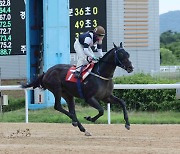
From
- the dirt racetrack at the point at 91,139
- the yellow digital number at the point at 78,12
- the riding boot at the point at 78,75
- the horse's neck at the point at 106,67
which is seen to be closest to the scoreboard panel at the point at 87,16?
the yellow digital number at the point at 78,12

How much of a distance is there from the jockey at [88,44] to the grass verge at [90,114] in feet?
9.55

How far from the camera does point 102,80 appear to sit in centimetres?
961

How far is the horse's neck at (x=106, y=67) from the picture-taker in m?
9.61

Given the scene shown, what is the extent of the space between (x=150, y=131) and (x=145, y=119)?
7.32 ft

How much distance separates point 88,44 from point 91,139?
1.46 metres

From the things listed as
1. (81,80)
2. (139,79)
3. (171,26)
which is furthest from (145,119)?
(171,26)

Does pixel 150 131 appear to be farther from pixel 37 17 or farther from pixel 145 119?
pixel 37 17

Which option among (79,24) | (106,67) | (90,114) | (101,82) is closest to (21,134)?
(101,82)

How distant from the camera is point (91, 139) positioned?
366 inches

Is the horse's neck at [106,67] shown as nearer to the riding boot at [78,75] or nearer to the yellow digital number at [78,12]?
the riding boot at [78,75]

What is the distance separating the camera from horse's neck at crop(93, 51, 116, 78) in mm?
9609

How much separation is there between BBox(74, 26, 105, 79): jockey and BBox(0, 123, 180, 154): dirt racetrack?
111cm

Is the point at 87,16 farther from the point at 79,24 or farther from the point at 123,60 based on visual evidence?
the point at 123,60

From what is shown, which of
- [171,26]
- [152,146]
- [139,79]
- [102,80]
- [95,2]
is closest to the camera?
[152,146]
